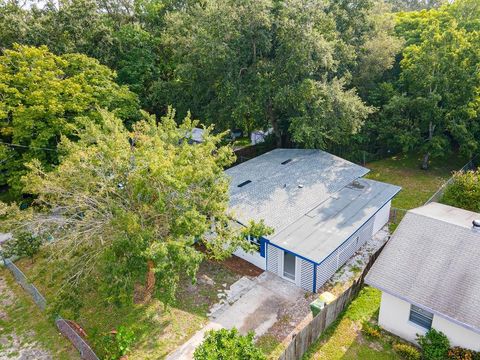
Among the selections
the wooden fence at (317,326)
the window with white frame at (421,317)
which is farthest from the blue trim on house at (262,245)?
the window with white frame at (421,317)

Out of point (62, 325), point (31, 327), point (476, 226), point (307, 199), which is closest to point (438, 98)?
point (307, 199)

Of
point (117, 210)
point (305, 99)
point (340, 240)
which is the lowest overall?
point (340, 240)

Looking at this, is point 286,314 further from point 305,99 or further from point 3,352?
point 305,99

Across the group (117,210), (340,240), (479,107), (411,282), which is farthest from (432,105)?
(117,210)

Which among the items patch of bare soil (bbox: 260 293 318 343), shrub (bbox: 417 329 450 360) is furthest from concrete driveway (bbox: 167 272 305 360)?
shrub (bbox: 417 329 450 360)

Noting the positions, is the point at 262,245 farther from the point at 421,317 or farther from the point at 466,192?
the point at 466,192

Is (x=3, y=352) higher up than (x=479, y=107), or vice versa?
(x=479, y=107)

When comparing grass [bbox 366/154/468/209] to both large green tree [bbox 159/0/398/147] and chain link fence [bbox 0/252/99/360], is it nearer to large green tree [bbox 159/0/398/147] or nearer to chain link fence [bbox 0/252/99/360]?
large green tree [bbox 159/0/398/147]
